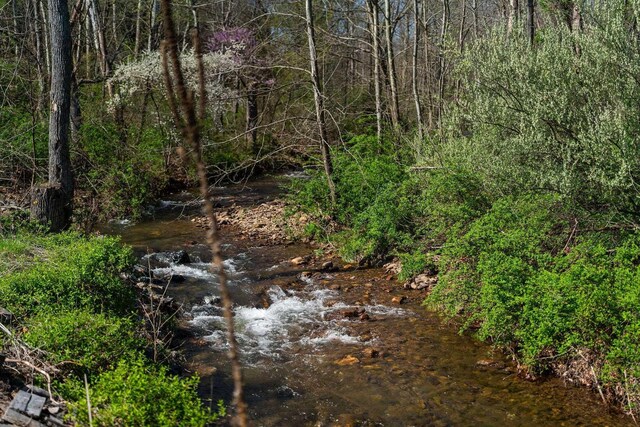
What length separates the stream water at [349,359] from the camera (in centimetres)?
602

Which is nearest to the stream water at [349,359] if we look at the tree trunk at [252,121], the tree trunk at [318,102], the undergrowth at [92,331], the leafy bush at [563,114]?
the undergrowth at [92,331]

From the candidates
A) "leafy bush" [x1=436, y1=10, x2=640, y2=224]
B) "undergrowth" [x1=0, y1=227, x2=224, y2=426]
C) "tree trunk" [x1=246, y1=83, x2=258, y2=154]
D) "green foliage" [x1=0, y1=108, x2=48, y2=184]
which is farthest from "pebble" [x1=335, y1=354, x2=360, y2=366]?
"tree trunk" [x1=246, y1=83, x2=258, y2=154]

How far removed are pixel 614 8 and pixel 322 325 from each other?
18.1 feet

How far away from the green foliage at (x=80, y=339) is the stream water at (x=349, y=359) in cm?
128

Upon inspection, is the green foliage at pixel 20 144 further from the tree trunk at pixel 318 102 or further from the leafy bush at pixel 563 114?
the leafy bush at pixel 563 114

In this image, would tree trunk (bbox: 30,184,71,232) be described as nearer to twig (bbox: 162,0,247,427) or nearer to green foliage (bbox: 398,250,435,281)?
green foliage (bbox: 398,250,435,281)

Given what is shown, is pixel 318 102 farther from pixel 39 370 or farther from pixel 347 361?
pixel 39 370

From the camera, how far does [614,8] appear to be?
23.1 ft

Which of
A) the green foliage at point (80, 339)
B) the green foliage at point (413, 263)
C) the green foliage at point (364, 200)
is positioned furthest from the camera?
the green foliage at point (364, 200)

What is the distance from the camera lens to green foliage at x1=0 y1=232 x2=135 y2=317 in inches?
240

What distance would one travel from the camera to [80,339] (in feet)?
17.7

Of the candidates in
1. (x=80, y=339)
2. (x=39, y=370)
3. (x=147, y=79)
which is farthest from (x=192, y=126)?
(x=147, y=79)

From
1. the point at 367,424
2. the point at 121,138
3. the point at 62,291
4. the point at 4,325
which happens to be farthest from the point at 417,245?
the point at 121,138

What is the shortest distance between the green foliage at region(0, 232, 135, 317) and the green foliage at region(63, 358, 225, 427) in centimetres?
152
